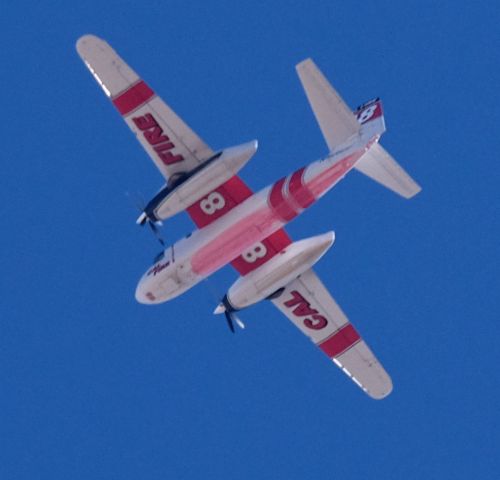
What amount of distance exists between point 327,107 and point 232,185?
171 inches

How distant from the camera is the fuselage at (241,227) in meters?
42.1

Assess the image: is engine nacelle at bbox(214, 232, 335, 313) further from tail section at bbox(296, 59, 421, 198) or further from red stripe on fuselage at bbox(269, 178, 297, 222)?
tail section at bbox(296, 59, 421, 198)

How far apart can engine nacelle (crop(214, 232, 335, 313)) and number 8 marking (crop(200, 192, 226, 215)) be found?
9.56 ft

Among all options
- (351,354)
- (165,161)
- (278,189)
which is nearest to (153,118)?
(165,161)

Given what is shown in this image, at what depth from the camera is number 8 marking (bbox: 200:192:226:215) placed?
44500mm

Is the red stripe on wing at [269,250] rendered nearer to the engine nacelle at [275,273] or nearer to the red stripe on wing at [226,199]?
the engine nacelle at [275,273]

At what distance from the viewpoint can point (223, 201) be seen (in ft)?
146

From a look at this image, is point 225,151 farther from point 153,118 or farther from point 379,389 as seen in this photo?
point 379,389

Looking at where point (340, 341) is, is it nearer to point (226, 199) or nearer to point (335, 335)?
point (335, 335)

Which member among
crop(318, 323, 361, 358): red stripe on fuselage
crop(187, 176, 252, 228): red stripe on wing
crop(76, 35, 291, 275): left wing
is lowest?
crop(318, 323, 361, 358): red stripe on fuselage

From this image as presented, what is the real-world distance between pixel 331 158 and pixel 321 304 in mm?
7382

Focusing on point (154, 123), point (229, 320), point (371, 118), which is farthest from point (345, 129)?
point (229, 320)

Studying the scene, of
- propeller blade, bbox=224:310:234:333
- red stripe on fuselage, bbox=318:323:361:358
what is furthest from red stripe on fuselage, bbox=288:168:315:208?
red stripe on fuselage, bbox=318:323:361:358

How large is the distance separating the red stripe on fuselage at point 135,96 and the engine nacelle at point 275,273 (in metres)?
7.32
